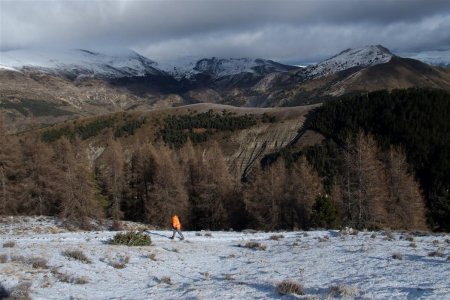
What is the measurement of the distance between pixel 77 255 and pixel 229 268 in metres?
5.80

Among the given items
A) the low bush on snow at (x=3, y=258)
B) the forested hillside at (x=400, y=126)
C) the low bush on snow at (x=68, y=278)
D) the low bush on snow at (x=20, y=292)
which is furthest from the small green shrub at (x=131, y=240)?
the forested hillside at (x=400, y=126)

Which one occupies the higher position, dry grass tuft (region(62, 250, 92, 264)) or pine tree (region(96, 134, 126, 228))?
dry grass tuft (region(62, 250, 92, 264))

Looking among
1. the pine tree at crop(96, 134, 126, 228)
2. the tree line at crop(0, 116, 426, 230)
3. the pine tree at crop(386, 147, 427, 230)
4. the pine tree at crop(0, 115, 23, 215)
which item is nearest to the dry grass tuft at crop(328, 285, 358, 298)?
the tree line at crop(0, 116, 426, 230)

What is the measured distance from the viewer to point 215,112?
181000 mm

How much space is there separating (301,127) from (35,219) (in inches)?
4913

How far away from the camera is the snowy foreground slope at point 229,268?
1226 cm

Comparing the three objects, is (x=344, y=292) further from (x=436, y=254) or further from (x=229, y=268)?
(x=436, y=254)

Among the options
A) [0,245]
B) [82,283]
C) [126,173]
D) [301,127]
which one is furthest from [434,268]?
[301,127]

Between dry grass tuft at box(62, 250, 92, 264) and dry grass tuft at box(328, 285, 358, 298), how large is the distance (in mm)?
9130

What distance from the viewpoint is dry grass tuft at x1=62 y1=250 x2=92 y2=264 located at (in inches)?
632

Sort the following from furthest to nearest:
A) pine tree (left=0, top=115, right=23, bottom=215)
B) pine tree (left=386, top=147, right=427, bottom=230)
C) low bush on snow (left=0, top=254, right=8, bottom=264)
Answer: pine tree (left=386, top=147, right=427, bottom=230), pine tree (left=0, top=115, right=23, bottom=215), low bush on snow (left=0, top=254, right=8, bottom=264)

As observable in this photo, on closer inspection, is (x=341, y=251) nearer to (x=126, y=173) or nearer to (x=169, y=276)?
(x=169, y=276)

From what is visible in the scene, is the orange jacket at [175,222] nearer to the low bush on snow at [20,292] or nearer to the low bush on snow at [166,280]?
the low bush on snow at [166,280]

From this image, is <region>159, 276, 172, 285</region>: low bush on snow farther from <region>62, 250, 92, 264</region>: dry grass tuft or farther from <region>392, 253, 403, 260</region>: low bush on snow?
<region>392, 253, 403, 260</region>: low bush on snow
